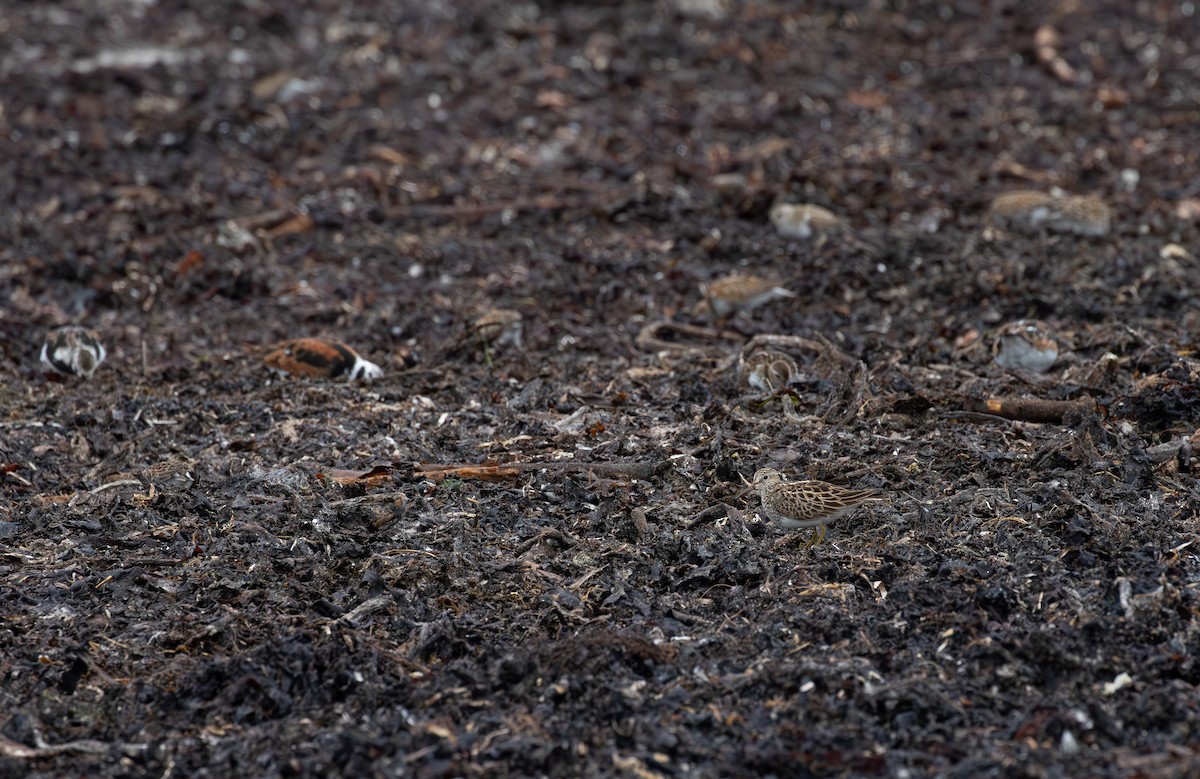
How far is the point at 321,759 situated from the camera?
10.2ft

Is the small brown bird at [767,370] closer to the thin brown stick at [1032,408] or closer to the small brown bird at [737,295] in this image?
the thin brown stick at [1032,408]

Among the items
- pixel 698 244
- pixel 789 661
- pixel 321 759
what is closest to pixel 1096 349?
pixel 698 244


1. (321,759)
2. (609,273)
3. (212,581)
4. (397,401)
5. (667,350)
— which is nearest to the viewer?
(321,759)

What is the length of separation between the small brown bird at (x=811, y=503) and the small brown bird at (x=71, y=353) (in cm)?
336

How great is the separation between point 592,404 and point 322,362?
4.23 feet

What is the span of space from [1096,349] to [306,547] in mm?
3422

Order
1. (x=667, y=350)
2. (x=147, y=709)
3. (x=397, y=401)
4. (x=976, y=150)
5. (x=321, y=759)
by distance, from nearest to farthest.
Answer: (x=321, y=759) < (x=147, y=709) < (x=397, y=401) < (x=667, y=350) < (x=976, y=150)

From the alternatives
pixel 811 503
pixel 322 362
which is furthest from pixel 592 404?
pixel 811 503

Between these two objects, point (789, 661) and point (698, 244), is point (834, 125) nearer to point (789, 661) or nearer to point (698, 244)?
point (698, 244)

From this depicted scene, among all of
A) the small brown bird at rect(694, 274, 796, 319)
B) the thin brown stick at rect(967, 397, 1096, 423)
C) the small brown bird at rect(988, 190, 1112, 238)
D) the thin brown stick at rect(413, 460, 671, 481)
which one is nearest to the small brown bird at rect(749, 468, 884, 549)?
the thin brown stick at rect(413, 460, 671, 481)

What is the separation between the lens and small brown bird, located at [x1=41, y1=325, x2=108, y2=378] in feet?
19.1

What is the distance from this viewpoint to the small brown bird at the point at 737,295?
6.18m

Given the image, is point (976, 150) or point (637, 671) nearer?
point (637, 671)

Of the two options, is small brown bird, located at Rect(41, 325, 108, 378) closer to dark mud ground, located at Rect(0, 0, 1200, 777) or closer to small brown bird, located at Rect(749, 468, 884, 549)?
dark mud ground, located at Rect(0, 0, 1200, 777)
